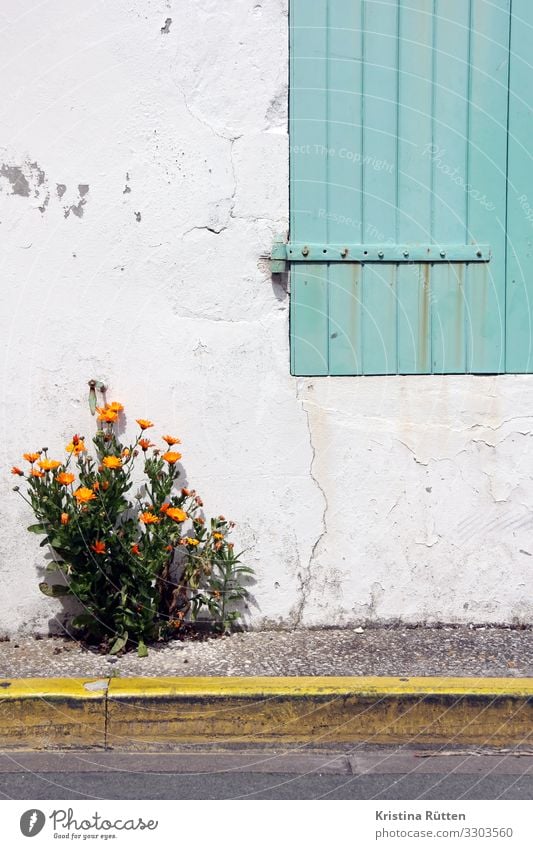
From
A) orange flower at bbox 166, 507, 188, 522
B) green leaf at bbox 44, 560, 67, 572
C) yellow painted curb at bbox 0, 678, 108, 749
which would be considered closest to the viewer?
yellow painted curb at bbox 0, 678, 108, 749

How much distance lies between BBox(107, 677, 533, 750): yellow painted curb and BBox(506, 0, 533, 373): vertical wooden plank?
5.56ft

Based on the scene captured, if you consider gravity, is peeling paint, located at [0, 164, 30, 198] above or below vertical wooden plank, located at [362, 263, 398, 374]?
above

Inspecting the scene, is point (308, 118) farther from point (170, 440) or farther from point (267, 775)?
point (267, 775)

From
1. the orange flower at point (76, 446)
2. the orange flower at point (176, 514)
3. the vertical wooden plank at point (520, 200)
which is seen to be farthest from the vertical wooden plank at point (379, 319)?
the orange flower at point (76, 446)

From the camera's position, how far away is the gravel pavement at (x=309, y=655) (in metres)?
4.40

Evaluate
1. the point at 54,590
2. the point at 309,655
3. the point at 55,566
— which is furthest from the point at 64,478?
the point at 309,655

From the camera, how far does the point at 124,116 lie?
15.4 feet

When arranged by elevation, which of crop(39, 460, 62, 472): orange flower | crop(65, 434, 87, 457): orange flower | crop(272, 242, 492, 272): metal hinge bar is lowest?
crop(39, 460, 62, 472): orange flower

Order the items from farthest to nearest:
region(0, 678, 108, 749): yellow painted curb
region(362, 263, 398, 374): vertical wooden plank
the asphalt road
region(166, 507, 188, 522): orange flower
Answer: region(362, 263, 398, 374): vertical wooden plank
region(166, 507, 188, 522): orange flower
region(0, 678, 108, 749): yellow painted curb
the asphalt road

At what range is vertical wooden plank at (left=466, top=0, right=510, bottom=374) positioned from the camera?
4.68 metres

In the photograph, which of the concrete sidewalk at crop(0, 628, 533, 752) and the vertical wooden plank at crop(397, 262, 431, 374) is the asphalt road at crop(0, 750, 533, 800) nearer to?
the concrete sidewalk at crop(0, 628, 533, 752)

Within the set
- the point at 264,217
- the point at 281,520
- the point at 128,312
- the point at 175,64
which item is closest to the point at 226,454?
the point at 281,520

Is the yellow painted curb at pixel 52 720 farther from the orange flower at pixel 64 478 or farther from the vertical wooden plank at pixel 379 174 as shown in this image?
the vertical wooden plank at pixel 379 174

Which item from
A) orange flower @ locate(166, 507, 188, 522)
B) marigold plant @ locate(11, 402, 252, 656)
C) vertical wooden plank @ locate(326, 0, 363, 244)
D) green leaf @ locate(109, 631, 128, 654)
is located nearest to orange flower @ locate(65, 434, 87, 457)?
marigold plant @ locate(11, 402, 252, 656)
